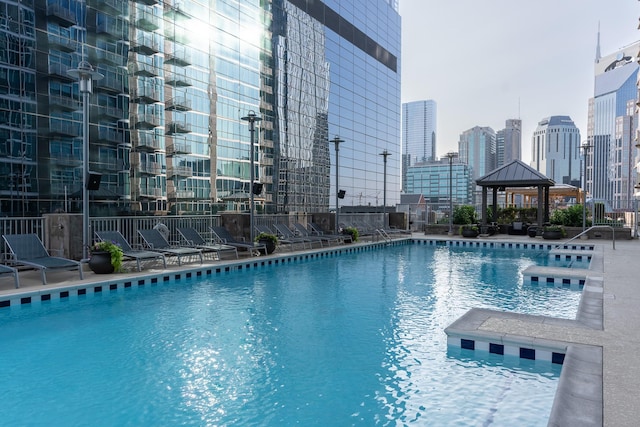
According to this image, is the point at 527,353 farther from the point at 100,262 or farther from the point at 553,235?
the point at 553,235

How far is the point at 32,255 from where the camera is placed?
8.53 meters

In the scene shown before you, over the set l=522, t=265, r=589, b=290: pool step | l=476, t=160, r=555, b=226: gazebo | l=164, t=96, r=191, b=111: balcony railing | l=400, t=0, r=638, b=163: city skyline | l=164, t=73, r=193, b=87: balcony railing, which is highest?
l=400, t=0, r=638, b=163: city skyline

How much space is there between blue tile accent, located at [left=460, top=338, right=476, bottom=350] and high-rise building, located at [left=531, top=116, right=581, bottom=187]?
75702 millimetres

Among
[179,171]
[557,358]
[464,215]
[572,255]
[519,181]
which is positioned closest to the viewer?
[557,358]

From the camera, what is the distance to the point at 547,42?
1833cm

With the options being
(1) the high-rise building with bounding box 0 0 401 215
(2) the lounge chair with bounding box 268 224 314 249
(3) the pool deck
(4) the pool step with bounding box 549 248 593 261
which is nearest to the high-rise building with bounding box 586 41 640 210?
(1) the high-rise building with bounding box 0 0 401 215

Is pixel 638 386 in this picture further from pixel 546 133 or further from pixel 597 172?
pixel 597 172

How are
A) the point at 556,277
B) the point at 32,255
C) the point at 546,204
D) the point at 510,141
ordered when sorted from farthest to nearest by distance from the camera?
the point at 510,141 → the point at 546,204 → the point at 556,277 → the point at 32,255

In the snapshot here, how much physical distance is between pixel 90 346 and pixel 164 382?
165 centimetres

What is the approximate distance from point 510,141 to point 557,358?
118 m

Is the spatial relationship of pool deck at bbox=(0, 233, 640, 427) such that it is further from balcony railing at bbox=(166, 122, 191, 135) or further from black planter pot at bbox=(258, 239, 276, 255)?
balcony railing at bbox=(166, 122, 191, 135)

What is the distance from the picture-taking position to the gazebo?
2117cm

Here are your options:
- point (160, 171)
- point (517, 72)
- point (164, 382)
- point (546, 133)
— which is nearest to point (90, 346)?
point (164, 382)

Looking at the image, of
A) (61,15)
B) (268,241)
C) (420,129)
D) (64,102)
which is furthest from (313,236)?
(420,129)
